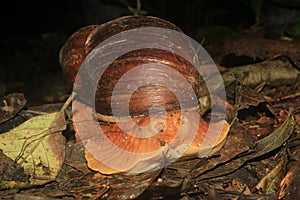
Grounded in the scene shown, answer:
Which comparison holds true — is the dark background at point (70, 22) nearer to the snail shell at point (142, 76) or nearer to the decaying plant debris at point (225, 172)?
the snail shell at point (142, 76)

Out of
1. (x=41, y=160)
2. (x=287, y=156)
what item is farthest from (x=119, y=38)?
(x=287, y=156)

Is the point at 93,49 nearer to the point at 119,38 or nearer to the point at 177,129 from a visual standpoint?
the point at 119,38

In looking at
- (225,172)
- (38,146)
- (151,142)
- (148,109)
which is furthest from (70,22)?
(225,172)

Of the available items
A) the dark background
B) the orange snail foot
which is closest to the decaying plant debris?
the orange snail foot

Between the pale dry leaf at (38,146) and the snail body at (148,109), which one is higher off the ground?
the snail body at (148,109)

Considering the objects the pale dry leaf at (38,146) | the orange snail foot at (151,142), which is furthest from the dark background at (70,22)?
the orange snail foot at (151,142)

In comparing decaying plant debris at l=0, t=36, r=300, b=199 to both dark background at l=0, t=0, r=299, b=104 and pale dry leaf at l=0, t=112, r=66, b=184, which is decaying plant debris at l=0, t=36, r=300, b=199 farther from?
dark background at l=0, t=0, r=299, b=104
